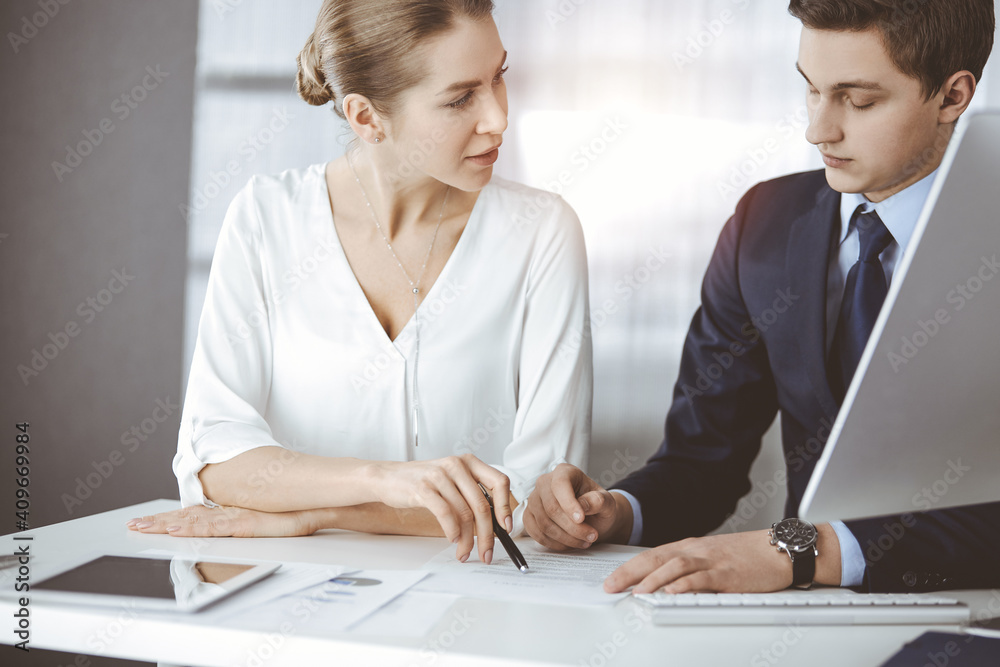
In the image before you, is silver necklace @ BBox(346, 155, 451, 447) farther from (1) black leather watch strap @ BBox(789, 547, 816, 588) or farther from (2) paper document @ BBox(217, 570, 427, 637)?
(1) black leather watch strap @ BBox(789, 547, 816, 588)

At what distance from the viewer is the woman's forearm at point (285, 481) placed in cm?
121

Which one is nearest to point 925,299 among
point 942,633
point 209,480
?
point 942,633

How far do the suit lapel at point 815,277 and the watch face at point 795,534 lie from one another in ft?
1.42

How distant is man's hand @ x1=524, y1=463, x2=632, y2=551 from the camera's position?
3.67 feet

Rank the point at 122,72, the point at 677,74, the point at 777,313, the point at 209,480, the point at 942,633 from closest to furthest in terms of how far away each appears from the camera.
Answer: the point at 942,633
the point at 209,480
the point at 777,313
the point at 677,74
the point at 122,72

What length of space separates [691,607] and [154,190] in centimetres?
252

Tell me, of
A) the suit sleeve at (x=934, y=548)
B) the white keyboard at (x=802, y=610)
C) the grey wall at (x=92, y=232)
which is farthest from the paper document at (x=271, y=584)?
the grey wall at (x=92, y=232)

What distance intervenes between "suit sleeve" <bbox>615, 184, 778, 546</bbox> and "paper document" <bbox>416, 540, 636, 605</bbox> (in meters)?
0.39

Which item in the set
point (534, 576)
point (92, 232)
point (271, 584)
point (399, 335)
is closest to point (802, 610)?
point (534, 576)

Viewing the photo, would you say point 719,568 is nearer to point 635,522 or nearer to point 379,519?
point 635,522

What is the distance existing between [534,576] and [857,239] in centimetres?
82

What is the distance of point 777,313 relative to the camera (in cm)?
144

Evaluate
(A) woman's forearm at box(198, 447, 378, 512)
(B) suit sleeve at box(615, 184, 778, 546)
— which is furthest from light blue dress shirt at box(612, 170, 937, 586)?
(A) woman's forearm at box(198, 447, 378, 512)

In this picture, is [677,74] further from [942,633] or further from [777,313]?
[942,633]
